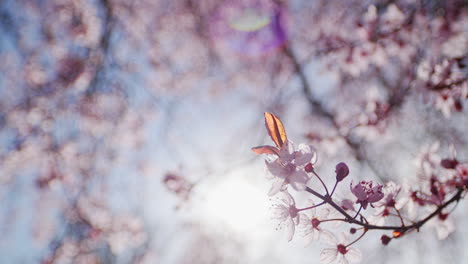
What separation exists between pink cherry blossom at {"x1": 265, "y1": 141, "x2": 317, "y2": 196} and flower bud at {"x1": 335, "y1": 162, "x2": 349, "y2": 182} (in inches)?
5.5

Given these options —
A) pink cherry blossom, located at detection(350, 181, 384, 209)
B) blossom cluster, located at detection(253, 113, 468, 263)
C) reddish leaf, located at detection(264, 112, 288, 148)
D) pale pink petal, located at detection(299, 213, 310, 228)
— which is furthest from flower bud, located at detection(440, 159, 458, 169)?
reddish leaf, located at detection(264, 112, 288, 148)

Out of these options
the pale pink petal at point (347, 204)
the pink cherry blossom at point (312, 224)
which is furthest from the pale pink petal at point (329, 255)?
the pale pink petal at point (347, 204)

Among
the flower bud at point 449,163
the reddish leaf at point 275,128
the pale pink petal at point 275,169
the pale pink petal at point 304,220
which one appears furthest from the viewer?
the flower bud at point 449,163

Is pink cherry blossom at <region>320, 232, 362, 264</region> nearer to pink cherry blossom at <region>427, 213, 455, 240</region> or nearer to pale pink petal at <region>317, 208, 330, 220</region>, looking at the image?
pale pink petal at <region>317, 208, 330, 220</region>

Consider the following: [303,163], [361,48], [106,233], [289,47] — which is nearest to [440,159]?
[303,163]

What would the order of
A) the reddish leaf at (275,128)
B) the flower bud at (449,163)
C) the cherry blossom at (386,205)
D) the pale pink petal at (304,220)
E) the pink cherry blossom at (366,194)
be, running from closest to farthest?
the reddish leaf at (275,128), the pink cherry blossom at (366,194), the pale pink petal at (304,220), the cherry blossom at (386,205), the flower bud at (449,163)

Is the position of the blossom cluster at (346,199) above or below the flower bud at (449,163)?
below

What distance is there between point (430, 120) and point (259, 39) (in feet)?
13.5

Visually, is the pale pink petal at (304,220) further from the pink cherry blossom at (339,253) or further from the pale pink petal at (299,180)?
the pale pink petal at (299,180)

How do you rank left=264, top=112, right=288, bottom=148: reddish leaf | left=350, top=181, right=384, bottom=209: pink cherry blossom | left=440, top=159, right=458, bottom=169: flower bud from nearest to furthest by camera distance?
left=264, top=112, right=288, bottom=148: reddish leaf < left=350, top=181, right=384, bottom=209: pink cherry blossom < left=440, top=159, right=458, bottom=169: flower bud

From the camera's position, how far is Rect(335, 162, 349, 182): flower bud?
130 centimetres

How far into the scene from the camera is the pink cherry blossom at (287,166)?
1201 millimetres

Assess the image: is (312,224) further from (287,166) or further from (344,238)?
(287,166)

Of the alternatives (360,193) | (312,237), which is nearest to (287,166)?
(360,193)
